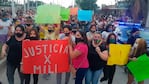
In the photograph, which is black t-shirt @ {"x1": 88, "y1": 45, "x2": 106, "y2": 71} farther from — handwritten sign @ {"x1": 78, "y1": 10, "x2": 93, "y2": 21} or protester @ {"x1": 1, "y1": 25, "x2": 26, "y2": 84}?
handwritten sign @ {"x1": 78, "y1": 10, "x2": 93, "y2": 21}

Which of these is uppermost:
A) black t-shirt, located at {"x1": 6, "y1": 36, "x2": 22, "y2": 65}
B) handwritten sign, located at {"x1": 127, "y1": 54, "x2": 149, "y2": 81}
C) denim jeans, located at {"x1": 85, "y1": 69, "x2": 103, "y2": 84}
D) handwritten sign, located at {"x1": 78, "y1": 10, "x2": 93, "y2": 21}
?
handwritten sign, located at {"x1": 78, "y1": 10, "x2": 93, "y2": 21}

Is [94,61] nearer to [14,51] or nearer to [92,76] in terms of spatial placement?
[92,76]

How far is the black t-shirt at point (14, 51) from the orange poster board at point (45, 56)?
38 centimetres

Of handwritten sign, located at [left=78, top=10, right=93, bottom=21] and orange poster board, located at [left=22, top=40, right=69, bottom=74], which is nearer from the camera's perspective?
orange poster board, located at [left=22, top=40, right=69, bottom=74]

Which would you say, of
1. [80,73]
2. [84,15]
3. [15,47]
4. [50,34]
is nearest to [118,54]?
[80,73]

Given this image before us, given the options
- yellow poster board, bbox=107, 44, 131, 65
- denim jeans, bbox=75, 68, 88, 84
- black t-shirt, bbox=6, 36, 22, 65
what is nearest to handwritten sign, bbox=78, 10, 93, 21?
yellow poster board, bbox=107, 44, 131, 65

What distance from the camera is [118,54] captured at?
7.04 m

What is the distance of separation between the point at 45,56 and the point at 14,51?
0.73 m

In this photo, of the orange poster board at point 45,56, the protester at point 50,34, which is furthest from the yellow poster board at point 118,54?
the protester at point 50,34

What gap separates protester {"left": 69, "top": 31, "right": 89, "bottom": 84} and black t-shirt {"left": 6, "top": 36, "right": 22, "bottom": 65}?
3.68 ft

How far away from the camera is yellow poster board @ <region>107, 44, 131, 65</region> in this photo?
23.1 ft

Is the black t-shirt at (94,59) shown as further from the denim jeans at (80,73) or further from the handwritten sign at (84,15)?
the handwritten sign at (84,15)

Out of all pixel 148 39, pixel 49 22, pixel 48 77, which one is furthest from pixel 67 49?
pixel 148 39

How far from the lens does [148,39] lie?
42.9 ft
